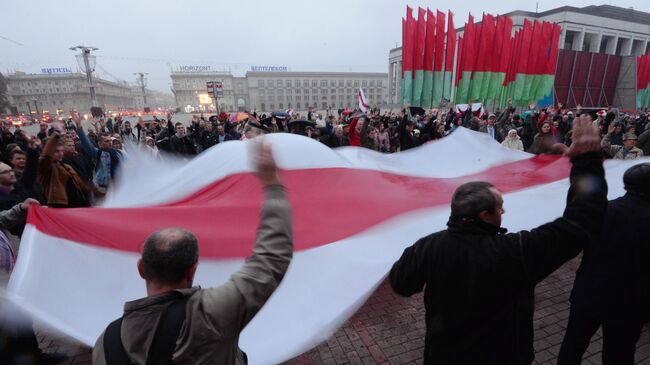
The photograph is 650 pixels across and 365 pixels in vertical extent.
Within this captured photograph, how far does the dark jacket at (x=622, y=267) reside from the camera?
7.22ft

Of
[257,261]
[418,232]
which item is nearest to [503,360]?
[418,232]

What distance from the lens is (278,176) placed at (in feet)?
5.05

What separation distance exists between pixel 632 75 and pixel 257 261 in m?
52.2

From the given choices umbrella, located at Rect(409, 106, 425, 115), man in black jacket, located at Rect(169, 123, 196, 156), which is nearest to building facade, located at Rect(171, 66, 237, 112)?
umbrella, located at Rect(409, 106, 425, 115)

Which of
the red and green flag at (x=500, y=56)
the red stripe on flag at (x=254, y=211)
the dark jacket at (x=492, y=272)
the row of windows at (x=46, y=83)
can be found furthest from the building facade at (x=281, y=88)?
the dark jacket at (x=492, y=272)

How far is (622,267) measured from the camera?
88.7 inches

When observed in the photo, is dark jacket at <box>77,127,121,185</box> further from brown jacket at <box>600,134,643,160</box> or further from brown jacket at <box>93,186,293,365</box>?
brown jacket at <box>600,134,643,160</box>

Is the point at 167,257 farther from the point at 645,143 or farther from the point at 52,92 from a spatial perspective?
the point at 52,92

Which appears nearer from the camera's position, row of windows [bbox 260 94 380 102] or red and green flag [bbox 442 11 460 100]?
red and green flag [bbox 442 11 460 100]

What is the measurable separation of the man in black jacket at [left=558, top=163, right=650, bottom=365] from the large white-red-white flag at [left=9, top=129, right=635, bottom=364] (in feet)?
1.83

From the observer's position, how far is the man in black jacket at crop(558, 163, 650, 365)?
7.21ft

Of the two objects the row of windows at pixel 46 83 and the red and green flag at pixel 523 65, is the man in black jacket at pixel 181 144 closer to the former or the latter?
the red and green flag at pixel 523 65

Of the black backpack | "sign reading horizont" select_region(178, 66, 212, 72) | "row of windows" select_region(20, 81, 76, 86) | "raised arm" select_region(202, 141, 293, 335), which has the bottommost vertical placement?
the black backpack

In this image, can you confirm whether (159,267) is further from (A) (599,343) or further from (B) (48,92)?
(B) (48,92)
